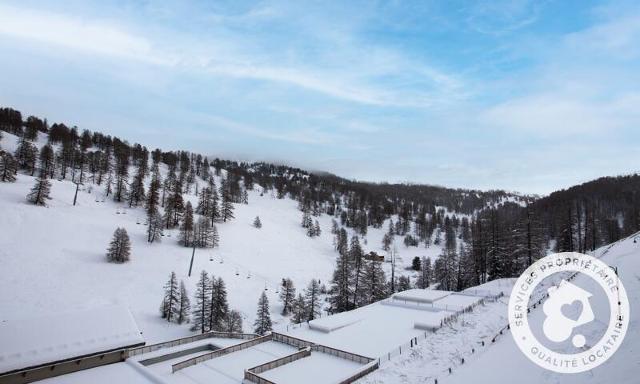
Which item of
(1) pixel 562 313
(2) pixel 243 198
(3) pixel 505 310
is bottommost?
(3) pixel 505 310

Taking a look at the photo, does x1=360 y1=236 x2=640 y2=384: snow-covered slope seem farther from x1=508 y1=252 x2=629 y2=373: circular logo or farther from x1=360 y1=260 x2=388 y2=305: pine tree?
x1=360 y1=260 x2=388 y2=305: pine tree

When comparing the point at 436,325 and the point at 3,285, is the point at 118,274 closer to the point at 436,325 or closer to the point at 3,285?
the point at 3,285

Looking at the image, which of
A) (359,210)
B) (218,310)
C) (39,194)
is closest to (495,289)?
(218,310)

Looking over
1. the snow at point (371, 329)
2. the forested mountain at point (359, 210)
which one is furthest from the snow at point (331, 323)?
the forested mountain at point (359, 210)

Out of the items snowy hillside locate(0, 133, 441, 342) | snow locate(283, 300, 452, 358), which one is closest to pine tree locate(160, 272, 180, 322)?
snowy hillside locate(0, 133, 441, 342)

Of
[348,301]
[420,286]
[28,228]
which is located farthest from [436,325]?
[28,228]
